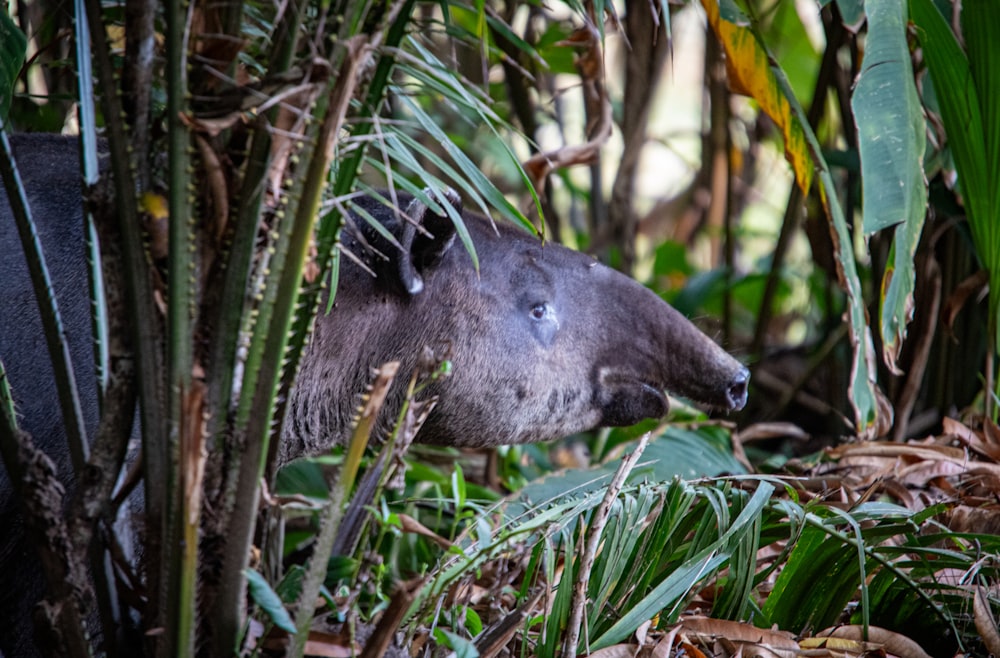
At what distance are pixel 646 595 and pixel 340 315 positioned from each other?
0.93 m

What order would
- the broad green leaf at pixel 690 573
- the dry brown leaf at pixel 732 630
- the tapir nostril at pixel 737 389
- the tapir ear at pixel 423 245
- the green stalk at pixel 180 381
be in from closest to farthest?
the green stalk at pixel 180 381 → the broad green leaf at pixel 690 573 → the dry brown leaf at pixel 732 630 → the tapir ear at pixel 423 245 → the tapir nostril at pixel 737 389

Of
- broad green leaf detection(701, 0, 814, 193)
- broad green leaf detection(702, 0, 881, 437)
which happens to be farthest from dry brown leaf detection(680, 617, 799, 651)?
broad green leaf detection(701, 0, 814, 193)

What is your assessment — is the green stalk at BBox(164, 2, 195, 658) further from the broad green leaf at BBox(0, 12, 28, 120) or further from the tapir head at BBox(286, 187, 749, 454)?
the tapir head at BBox(286, 187, 749, 454)

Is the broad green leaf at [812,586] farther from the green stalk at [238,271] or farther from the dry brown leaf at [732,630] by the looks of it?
the green stalk at [238,271]

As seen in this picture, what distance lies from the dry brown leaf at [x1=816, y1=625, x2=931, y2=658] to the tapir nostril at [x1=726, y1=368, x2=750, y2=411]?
2.37ft

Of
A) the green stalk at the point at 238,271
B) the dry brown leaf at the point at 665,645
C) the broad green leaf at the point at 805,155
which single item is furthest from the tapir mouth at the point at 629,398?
the green stalk at the point at 238,271

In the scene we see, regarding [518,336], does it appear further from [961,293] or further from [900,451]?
[961,293]

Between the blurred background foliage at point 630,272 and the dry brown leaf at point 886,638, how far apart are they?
0.19ft

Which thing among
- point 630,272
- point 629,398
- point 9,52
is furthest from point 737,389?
point 630,272

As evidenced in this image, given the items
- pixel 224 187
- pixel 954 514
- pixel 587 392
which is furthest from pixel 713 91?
pixel 224 187

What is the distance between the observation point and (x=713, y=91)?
14.2 ft

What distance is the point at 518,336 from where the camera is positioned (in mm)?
2373

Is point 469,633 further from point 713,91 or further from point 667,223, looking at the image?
point 667,223

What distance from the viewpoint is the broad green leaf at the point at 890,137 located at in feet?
6.84
